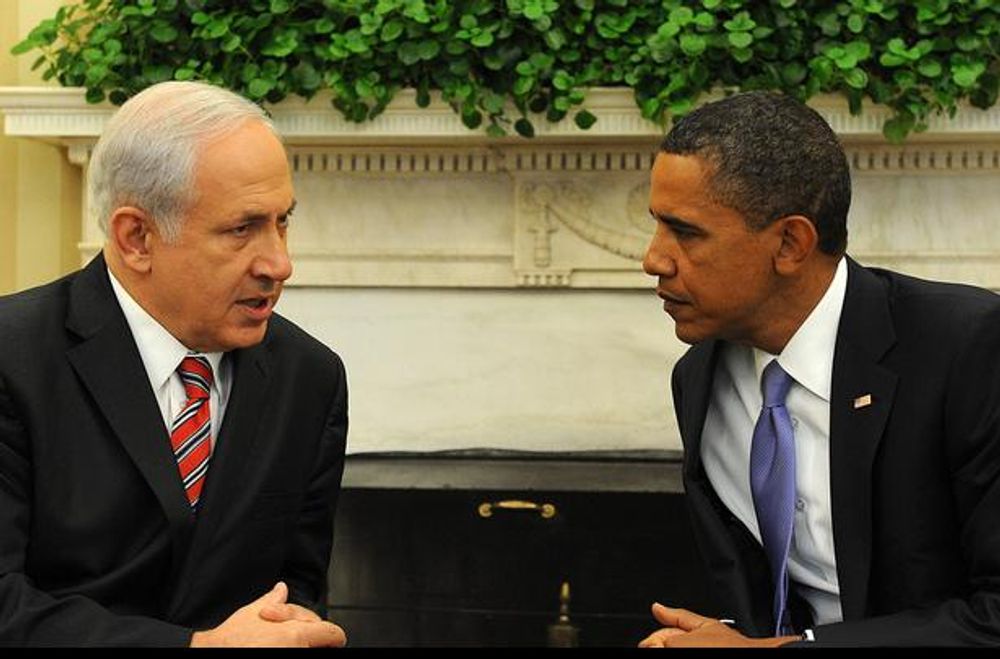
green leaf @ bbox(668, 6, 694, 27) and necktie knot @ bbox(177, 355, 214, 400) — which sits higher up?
green leaf @ bbox(668, 6, 694, 27)

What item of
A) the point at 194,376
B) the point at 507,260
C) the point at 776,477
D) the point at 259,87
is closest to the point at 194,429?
the point at 194,376

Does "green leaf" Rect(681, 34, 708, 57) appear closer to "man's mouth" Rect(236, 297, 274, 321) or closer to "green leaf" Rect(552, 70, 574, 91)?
"green leaf" Rect(552, 70, 574, 91)

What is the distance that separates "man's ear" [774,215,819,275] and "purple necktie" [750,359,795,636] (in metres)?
A: 0.15

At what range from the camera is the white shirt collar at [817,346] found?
1.95 metres

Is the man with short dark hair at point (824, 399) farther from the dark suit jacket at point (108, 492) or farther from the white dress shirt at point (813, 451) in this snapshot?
the dark suit jacket at point (108, 492)

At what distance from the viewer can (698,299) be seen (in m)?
1.94

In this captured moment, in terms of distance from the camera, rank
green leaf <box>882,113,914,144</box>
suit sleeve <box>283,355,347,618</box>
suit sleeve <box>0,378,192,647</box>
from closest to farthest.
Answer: suit sleeve <box>0,378,192,647</box> < suit sleeve <box>283,355,347,618</box> < green leaf <box>882,113,914,144</box>

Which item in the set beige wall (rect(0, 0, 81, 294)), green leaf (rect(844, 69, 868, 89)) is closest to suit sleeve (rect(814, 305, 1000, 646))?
green leaf (rect(844, 69, 868, 89))

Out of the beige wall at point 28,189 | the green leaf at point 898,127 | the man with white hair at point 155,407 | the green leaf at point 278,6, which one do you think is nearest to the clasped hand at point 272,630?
the man with white hair at point 155,407

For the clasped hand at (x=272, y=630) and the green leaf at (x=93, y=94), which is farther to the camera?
the green leaf at (x=93, y=94)

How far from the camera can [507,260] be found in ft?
10.7

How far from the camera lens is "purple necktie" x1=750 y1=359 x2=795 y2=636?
6.33 ft

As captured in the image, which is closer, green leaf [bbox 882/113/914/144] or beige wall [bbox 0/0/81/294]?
green leaf [bbox 882/113/914/144]

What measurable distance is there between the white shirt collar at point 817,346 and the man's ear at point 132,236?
2.85 ft
